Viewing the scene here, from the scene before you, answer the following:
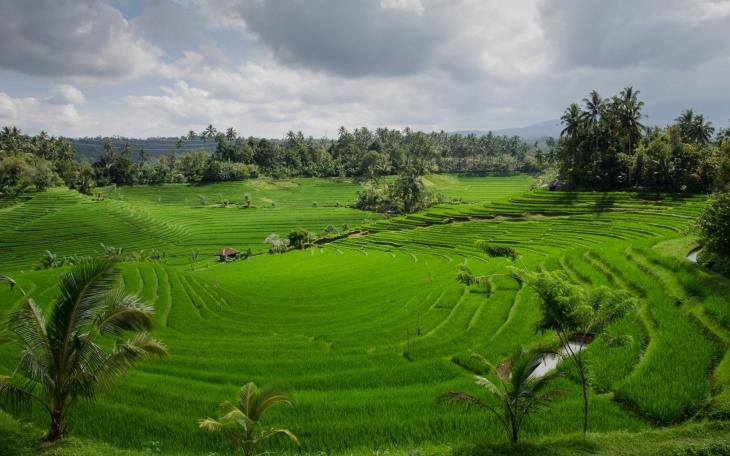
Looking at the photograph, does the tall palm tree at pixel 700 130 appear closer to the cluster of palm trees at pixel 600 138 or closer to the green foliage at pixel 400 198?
the cluster of palm trees at pixel 600 138

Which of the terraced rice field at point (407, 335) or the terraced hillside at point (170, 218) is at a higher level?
the terraced rice field at point (407, 335)

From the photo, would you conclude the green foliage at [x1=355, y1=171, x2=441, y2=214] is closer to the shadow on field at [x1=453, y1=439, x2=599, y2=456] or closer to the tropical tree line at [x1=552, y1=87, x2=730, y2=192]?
the tropical tree line at [x1=552, y1=87, x2=730, y2=192]

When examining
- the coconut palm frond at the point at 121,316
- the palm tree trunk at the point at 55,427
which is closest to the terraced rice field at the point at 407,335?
the palm tree trunk at the point at 55,427

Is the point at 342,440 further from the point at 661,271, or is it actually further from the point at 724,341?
the point at 661,271

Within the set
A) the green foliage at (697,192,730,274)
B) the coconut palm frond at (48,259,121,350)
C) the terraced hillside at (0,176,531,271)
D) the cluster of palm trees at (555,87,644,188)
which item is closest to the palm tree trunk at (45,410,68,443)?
the coconut palm frond at (48,259,121,350)

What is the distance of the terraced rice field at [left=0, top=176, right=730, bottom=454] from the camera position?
12172 millimetres

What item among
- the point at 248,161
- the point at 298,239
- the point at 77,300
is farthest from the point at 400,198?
the point at 77,300

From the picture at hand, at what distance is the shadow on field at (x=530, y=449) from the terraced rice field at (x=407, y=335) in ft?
4.93

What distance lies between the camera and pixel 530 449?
32.2 ft

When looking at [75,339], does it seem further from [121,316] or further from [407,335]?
[407,335]

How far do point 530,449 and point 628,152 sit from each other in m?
71.6

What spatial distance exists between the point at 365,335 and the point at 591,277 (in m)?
12.7

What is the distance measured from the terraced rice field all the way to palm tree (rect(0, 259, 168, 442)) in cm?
261

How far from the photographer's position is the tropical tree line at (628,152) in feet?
183
